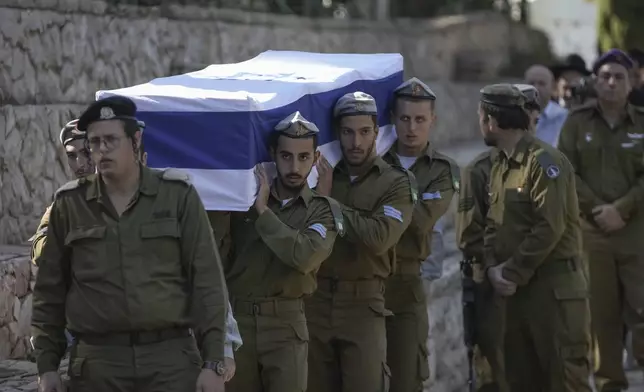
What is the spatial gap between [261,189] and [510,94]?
79.2 inches

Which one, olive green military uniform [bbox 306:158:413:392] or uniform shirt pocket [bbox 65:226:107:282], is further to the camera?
olive green military uniform [bbox 306:158:413:392]

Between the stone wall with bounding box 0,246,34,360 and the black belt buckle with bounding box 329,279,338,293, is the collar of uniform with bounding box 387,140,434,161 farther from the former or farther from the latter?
the stone wall with bounding box 0,246,34,360

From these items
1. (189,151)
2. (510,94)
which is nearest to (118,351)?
(189,151)

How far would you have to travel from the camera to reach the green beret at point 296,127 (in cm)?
587

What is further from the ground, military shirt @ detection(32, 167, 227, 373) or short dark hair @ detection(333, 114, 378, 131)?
short dark hair @ detection(333, 114, 378, 131)

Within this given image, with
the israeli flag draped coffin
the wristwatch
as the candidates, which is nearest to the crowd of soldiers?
the wristwatch

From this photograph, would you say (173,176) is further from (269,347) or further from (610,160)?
(610,160)

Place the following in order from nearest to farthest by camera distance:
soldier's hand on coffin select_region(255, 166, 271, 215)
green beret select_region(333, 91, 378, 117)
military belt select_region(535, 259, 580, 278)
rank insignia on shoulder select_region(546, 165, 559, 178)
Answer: soldier's hand on coffin select_region(255, 166, 271, 215), green beret select_region(333, 91, 378, 117), rank insignia on shoulder select_region(546, 165, 559, 178), military belt select_region(535, 259, 580, 278)

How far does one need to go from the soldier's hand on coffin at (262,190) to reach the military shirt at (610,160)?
10.2ft

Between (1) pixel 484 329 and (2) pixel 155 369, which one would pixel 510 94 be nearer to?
(1) pixel 484 329

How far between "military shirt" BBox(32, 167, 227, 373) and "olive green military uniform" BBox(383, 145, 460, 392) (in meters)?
2.15

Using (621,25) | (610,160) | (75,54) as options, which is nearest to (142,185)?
(75,54)

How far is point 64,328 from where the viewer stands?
202 inches

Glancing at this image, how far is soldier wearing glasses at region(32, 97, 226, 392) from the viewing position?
16.2ft
